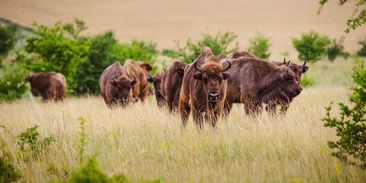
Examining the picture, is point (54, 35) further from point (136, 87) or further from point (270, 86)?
point (270, 86)

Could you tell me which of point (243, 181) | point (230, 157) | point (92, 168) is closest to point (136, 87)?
point (230, 157)

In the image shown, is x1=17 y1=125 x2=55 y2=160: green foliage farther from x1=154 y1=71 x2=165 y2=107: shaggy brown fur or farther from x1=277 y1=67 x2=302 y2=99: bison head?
x1=154 y1=71 x2=165 y2=107: shaggy brown fur

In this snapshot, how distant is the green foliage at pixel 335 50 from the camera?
49.0 meters

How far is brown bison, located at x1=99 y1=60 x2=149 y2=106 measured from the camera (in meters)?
14.6

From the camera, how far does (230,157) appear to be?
7012 mm

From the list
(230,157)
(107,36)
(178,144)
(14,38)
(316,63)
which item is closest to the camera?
(230,157)

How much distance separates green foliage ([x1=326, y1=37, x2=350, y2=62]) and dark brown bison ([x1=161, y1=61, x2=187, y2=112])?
3945cm

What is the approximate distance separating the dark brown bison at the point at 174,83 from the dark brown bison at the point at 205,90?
141 cm

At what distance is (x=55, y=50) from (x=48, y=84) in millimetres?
2763

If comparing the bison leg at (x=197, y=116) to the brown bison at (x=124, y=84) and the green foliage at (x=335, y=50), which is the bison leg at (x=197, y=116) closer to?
the brown bison at (x=124, y=84)

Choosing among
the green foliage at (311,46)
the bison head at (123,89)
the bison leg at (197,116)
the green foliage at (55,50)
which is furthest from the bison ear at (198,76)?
the green foliage at (311,46)

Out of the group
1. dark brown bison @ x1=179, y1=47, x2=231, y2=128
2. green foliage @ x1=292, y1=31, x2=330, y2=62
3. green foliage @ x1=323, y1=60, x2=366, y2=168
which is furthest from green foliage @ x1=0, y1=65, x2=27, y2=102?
green foliage @ x1=292, y1=31, x2=330, y2=62

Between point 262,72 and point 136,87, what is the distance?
645 centimetres

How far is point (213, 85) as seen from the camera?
863 cm
